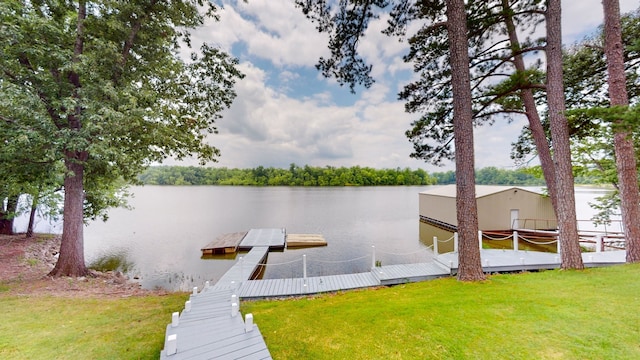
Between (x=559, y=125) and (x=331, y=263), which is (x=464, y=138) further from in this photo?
(x=331, y=263)

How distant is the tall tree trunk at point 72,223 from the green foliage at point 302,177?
74974mm

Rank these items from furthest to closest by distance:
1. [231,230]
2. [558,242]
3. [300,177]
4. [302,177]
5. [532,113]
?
[300,177]
[302,177]
[231,230]
[558,242]
[532,113]

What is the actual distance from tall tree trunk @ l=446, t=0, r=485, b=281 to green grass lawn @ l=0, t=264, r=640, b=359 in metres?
0.80

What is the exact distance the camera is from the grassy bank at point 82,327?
3.55m

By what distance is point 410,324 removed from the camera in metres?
3.88

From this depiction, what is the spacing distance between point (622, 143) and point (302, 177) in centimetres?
7858

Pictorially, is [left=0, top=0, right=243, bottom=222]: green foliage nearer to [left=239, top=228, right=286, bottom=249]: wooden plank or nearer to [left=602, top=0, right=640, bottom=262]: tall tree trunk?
[left=239, top=228, right=286, bottom=249]: wooden plank

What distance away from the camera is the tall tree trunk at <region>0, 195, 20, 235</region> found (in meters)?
12.0

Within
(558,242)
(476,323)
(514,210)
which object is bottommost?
(476,323)

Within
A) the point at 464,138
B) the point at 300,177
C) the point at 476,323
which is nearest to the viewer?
the point at 476,323

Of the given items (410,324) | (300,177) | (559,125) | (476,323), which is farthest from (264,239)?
(300,177)

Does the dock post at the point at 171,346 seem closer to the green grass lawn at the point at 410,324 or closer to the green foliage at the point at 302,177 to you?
the green grass lawn at the point at 410,324

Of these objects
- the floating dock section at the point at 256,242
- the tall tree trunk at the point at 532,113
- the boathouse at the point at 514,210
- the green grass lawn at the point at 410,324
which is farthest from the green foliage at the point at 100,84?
the boathouse at the point at 514,210

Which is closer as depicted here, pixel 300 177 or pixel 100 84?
pixel 100 84
